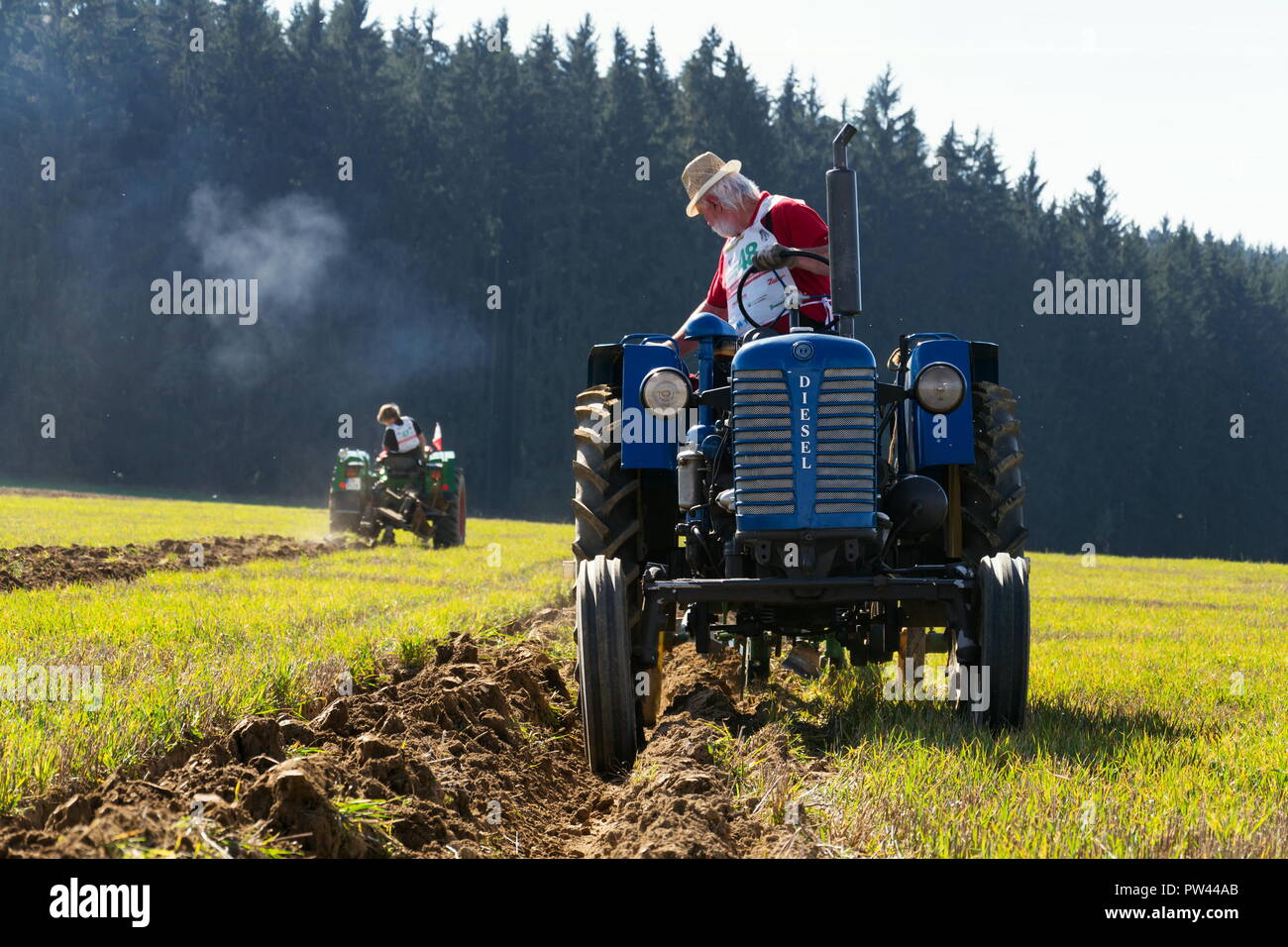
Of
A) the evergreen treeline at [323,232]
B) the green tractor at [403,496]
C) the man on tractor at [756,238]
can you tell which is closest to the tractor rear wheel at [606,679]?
the man on tractor at [756,238]

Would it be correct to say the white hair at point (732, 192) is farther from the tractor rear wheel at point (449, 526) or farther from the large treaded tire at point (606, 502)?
the tractor rear wheel at point (449, 526)

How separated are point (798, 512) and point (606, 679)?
905mm

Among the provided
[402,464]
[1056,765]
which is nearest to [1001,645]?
[1056,765]

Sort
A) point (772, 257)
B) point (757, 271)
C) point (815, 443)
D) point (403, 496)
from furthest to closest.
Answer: point (403, 496), point (757, 271), point (772, 257), point (815, 443)

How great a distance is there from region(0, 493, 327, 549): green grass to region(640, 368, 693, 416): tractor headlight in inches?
378

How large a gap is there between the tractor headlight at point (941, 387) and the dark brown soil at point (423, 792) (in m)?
1.52

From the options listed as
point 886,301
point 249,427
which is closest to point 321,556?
point 249,427

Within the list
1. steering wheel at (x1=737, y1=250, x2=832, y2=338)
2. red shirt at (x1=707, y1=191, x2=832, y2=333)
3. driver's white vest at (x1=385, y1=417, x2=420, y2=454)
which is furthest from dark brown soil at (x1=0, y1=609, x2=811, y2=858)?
driver's white vest at (x1=385, y1=417, x2=420, y2=454)

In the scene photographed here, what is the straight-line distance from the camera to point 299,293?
139 ft

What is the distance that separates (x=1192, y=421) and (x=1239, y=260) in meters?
12.0

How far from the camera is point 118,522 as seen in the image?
61.8ft

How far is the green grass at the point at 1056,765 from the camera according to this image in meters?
3.11

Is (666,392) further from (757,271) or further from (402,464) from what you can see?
(402,464)

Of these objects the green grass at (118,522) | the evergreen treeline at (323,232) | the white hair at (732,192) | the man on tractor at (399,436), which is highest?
the evergreen treeline at (323,232)
